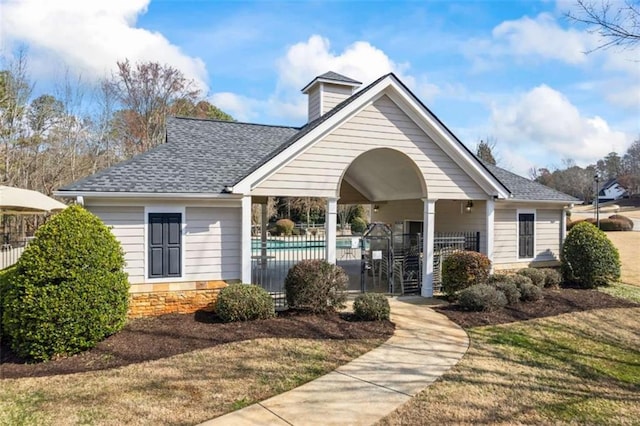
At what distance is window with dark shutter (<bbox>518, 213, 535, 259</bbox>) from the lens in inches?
538

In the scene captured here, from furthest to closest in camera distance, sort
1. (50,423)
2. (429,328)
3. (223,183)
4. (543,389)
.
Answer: (223,183) < (429,328) < (543,389) < (50,423)

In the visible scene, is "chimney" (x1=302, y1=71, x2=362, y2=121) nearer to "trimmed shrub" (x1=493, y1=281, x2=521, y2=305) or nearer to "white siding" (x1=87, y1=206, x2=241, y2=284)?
"white siding" (x1=87, y1=206, x2=241, y2=284)

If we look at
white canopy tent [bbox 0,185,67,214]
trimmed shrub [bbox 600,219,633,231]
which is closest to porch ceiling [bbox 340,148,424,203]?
white canopy tent [bbox 0,185,67,214]

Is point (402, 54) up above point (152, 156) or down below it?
above

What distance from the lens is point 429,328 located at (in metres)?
8.61

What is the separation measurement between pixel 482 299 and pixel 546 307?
2064 millimetres

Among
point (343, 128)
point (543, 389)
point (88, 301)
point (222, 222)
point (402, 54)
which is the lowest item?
point (543, 389)

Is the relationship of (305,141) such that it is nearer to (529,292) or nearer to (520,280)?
(520,280)

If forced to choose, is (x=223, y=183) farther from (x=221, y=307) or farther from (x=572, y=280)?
(x=572, y=280)

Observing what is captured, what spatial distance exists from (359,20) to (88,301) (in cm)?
935

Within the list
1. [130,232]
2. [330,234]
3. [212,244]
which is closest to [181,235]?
[212,244]

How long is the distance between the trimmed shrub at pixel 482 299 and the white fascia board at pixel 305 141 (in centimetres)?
532

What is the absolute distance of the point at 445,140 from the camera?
1116 cm

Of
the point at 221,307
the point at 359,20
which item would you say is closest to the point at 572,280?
the point at 359,20
